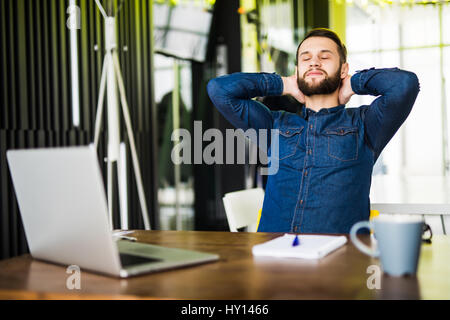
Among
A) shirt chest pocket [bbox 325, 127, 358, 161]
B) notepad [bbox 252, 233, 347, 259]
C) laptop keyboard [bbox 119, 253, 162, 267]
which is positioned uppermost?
shirt chest pocket [bbox 325, 127, 358, 161]

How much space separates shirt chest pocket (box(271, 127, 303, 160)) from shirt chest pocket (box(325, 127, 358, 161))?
124mm

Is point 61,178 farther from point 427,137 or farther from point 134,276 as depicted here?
point 427,137

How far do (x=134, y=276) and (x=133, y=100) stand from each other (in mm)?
3247

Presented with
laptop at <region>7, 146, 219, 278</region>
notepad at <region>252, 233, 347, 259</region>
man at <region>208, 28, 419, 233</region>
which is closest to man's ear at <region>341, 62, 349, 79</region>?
man at <region>208, 28, 419, 233</region>

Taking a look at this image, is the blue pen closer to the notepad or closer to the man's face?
the notepad

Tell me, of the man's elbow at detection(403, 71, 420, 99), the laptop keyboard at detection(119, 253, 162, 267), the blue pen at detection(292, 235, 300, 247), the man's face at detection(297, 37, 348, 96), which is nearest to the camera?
the laptop keyboard at detection(119, 253, 162, 267)

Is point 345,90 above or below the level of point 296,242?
above

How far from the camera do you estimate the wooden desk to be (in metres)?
0.84

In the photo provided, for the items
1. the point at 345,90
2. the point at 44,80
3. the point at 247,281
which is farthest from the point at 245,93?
the point at 44,80

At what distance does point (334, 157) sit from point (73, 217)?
1.25 m

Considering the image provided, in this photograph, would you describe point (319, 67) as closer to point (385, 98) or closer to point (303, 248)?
point (385, 98)

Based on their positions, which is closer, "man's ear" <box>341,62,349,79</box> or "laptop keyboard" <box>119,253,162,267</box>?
"laptop keyboard" <box>119,253,162,267</box>

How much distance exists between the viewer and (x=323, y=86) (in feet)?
6.64

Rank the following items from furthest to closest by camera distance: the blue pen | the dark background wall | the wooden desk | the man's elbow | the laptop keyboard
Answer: the dark background wall, the man's elbow, the blue pen, the laptop keyboard, the wooden desk
